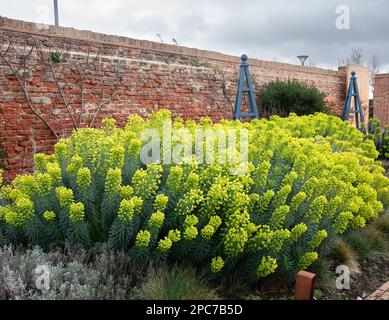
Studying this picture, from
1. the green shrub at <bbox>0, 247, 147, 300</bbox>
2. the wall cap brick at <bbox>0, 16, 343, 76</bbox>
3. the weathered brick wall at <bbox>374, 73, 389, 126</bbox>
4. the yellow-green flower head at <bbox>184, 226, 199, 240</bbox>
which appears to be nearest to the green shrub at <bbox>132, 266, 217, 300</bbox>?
the green shrub at <bbox>0, 247, 147, 300</bbox>

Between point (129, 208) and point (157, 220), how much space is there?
0.72ft

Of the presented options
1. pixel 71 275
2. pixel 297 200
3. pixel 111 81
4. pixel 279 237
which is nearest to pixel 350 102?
pixel 111 81

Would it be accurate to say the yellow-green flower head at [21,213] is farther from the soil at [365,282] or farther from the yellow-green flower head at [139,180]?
the soil at [365,282]

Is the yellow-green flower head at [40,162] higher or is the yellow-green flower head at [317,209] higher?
the yellow-green flower head at [40,162]

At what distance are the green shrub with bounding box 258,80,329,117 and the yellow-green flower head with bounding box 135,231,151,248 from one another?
1065 centimetres

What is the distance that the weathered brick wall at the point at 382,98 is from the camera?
2123cm

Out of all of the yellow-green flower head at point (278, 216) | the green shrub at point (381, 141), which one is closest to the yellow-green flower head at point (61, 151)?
the yellow-green flower head at point (278, 216)

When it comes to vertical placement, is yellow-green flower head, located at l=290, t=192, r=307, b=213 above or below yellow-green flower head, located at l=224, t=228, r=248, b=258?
above

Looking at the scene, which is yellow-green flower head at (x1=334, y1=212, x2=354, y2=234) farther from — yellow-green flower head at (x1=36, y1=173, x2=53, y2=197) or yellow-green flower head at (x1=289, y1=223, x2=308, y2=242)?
yellow-green flower head at (x1=36, y1=173, x2=53, y2=197)

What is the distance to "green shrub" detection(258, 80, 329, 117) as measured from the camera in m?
Answer: 13.6

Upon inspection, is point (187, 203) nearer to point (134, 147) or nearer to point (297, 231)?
point (134, 147)

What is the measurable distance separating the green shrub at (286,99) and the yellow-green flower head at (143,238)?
34.9 feet
